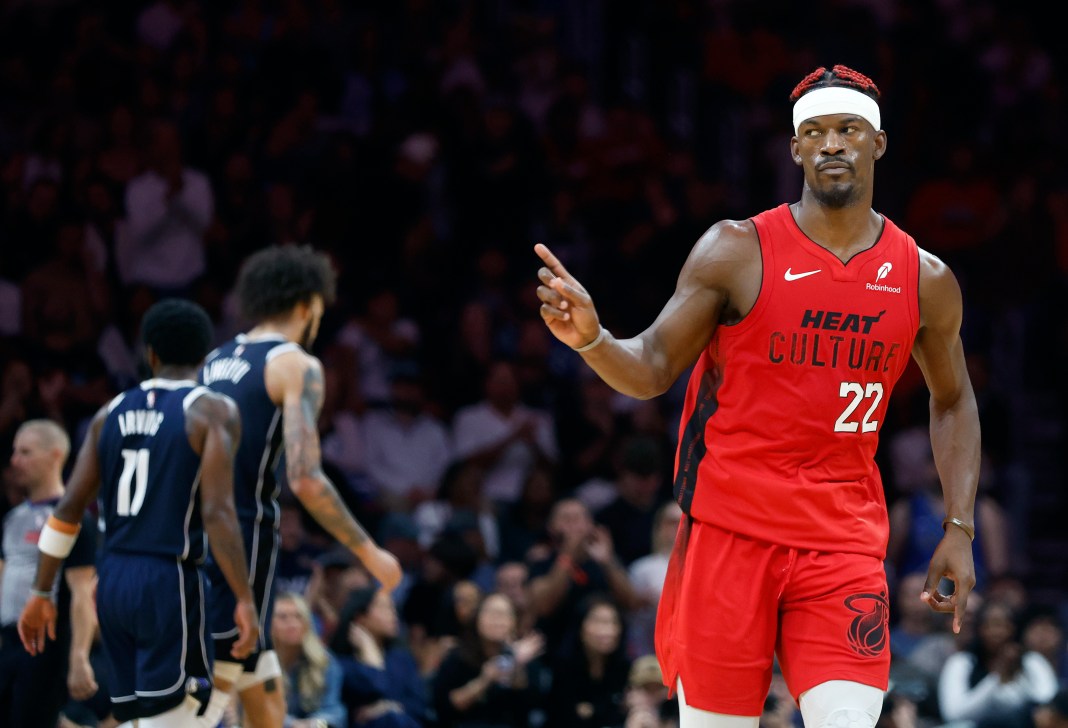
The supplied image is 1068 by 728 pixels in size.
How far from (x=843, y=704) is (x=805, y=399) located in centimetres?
89

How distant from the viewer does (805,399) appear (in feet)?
15.3

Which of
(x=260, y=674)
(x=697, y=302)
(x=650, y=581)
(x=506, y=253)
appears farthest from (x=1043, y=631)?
(x=697, y=302)

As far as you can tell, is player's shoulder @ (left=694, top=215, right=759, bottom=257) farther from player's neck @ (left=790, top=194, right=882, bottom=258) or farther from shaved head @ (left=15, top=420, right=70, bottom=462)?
shaved head @ (left=15, top=420, right=70, bottom=462)

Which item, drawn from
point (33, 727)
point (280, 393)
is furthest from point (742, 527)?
point (33, 727)

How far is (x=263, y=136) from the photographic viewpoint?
1240 cm

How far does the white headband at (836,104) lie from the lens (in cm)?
482

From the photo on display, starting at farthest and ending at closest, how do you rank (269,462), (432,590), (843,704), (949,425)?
(432,590) → (269,462) → (949,425) → (843,704)

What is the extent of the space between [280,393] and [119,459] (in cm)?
79

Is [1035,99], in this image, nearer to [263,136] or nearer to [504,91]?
[504,91]

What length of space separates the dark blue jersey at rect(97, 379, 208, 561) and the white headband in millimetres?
2732

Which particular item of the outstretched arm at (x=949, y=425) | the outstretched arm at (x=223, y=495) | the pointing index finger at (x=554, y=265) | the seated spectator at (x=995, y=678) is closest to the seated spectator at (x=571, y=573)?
the seated spectator at (x=995, y=678)

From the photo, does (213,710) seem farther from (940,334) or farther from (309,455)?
(940,334)

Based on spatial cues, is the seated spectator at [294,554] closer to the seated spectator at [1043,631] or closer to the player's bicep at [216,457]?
the player's bicep at [216,457]

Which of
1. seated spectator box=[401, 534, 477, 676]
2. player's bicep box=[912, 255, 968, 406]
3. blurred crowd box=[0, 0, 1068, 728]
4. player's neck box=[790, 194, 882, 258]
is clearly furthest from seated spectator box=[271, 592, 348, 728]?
player's neck box=[790, 194, 882, 258]
